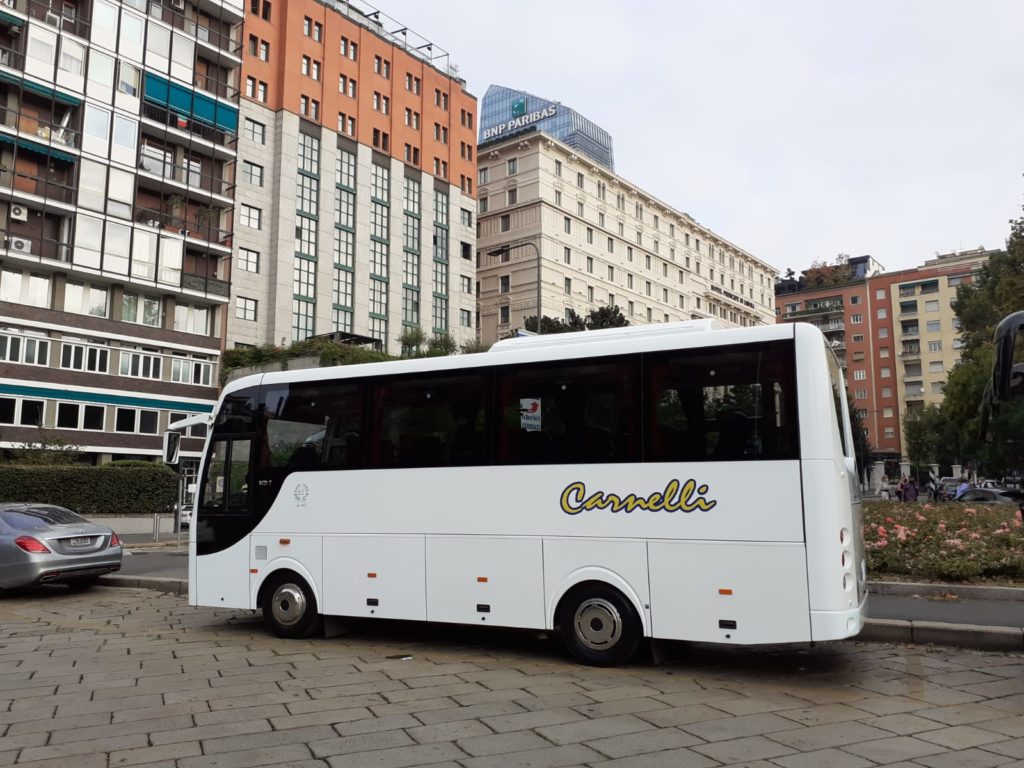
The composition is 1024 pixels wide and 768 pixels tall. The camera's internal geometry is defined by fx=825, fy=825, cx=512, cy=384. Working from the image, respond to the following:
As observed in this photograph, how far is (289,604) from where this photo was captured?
9.52 m

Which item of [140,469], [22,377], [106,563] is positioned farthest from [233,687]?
[22,377]

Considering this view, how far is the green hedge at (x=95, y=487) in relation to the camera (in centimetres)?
2944

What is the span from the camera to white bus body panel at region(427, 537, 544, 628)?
807 cm

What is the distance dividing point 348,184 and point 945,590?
54.4 meters

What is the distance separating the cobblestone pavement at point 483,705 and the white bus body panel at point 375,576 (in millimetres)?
445

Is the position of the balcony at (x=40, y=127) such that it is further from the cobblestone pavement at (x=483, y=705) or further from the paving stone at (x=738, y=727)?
the paving stone at (x=738, y=727)

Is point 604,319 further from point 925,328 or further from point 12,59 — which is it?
point 925,328

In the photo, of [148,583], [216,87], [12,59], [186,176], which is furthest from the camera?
[216,87]

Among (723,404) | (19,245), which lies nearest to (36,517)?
(723,404)

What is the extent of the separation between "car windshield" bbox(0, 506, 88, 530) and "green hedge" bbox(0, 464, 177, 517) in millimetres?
17386

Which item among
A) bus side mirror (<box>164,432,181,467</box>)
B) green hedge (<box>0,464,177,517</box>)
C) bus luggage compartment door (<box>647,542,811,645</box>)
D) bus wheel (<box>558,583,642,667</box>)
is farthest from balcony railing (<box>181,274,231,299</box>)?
bus luggage compartment door (<box>647,542,811,645</box>)

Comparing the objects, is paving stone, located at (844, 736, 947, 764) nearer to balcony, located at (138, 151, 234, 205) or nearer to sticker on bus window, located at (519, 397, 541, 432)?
sticker on bus window, located at (519, 397, 541, 432)

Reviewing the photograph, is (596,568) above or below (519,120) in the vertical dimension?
below

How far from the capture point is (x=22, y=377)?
3956 cm
